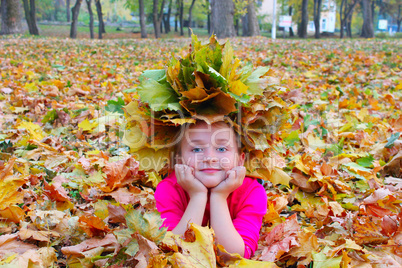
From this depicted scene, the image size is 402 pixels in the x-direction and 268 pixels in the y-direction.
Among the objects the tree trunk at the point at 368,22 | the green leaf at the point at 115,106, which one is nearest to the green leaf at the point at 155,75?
the green leaf at the point at 115,106

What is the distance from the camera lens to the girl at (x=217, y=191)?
1678 millimetres

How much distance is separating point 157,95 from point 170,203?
583 millimetres

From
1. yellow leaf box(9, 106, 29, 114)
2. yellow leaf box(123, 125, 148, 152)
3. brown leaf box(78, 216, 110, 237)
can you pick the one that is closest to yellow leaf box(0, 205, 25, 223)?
brown leaf box(78, 216, 110, 237)

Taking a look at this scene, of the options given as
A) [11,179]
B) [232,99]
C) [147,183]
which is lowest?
[147,183]

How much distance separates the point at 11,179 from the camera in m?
1.98

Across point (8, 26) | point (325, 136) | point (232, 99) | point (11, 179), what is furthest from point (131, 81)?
point (8, 26)

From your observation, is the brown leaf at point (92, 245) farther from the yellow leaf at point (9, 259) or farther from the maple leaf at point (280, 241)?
the maple leaf at point (280, 241)

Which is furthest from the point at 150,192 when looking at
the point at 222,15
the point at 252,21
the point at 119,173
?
the point at 252,21

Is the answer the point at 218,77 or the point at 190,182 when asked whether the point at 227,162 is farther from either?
the point at 218,77

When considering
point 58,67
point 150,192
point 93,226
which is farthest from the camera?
point 58,67

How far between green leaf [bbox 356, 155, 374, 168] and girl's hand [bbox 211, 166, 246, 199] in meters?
1.56

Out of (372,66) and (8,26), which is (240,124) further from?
(8,26)

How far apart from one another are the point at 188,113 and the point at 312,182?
122cm

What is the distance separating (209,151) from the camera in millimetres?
1746
